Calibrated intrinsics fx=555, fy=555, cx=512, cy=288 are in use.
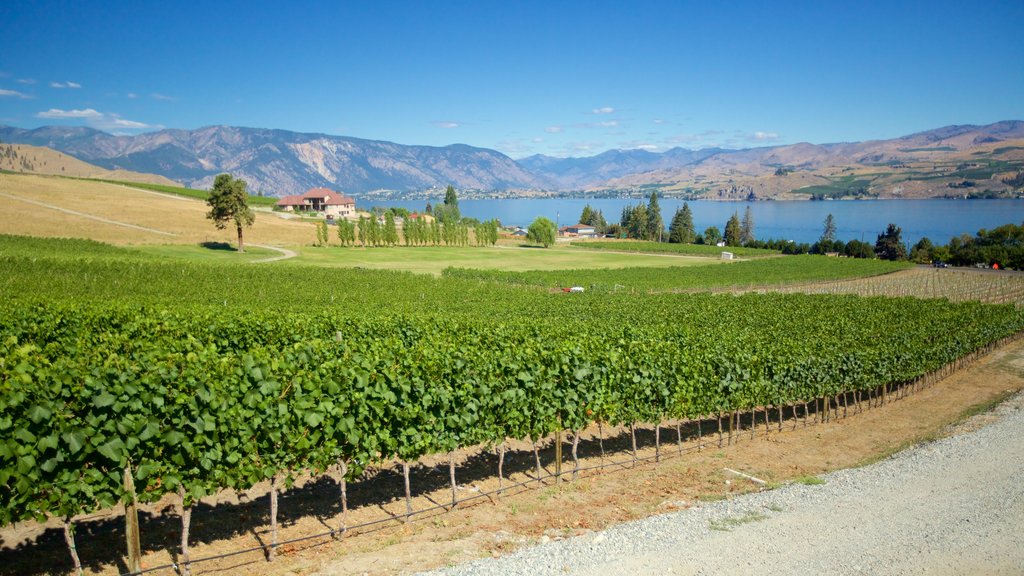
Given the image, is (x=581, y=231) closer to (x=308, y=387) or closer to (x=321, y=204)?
(x=321, y=204)

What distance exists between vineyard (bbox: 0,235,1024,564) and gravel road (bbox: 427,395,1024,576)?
391 cm

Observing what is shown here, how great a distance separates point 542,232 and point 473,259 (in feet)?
118

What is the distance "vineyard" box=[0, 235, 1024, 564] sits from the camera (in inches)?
365

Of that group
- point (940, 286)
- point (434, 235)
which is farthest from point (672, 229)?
point (940, 286)

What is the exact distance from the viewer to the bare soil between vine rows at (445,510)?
1018cm

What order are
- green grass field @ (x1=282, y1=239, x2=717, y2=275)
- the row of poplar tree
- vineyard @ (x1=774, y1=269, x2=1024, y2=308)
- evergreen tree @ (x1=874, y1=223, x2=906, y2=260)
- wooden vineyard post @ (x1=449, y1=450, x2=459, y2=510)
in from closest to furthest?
wooden vineyard post @ (x1=449, y1=450, x2=459, y2=510)
vineyard @ (x1=774, y1=269, x2=1024, y2=308)
green grass field @ (x1=282, y1=239, x2=717, y2=275)
evergreen tree @ (x1=874, y1=223, x2=906, y2=260)
the row of poplar tree

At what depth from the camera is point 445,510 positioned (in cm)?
1299

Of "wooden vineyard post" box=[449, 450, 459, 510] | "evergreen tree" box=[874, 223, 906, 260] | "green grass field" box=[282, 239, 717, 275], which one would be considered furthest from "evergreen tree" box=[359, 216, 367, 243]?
"evergreen tree" box=[874, 223, 906, 260]

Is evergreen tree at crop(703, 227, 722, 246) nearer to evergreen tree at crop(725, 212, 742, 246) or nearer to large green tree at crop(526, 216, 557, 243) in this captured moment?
evergreen tree at crop(725, 212, 742, 246)

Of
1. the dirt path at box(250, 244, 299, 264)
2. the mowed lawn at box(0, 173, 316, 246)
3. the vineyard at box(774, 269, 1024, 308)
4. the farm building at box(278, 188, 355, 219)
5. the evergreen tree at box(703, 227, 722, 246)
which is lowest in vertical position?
the vineyard at box(774, 269, 1024, 308)

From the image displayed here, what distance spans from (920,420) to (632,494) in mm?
17867

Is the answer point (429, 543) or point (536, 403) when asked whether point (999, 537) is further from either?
point (429, 543)

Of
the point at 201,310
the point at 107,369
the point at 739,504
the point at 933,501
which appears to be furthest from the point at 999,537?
the point at 201,310

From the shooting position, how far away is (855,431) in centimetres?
2227
